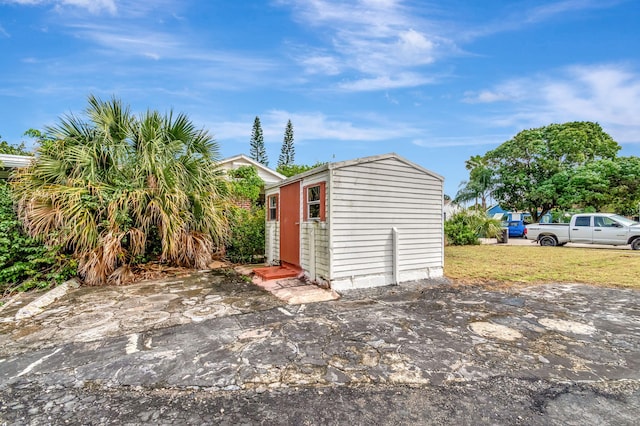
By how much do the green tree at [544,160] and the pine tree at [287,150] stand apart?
71.0ft

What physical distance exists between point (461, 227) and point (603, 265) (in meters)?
6.55

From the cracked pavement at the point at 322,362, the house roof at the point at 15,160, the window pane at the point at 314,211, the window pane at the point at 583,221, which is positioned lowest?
the cracked pavement at the point at 322,362

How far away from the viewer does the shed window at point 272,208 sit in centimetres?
816

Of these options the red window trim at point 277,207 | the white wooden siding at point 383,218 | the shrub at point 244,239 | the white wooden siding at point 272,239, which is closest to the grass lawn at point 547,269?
the white wooden siding at point 383,218

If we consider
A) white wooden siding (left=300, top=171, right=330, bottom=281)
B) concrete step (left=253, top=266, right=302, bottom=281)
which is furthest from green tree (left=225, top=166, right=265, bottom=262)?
white wooden siding (left=300, top=171, right=330, bottom=281)

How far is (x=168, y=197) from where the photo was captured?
258 inches

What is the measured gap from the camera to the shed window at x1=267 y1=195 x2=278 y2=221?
26.8 ft

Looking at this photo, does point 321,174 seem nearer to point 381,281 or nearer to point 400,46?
point 381,281

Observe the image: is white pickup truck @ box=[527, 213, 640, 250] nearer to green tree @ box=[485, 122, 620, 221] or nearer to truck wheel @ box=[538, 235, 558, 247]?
truck wheel @ box=[538, 235, 558, 247]

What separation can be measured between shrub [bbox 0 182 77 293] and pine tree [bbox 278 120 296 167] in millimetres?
30897

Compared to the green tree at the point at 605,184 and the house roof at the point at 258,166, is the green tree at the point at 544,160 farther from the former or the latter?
the house roof at the point at 258,166

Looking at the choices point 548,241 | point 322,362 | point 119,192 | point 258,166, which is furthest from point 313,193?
point 548,241

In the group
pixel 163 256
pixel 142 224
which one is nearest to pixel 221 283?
pixel 163 256

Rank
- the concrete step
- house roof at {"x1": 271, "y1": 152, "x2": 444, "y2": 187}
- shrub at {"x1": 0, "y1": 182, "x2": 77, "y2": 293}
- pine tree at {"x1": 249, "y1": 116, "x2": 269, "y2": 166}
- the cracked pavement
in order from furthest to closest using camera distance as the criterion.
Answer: pine tree at {"x1": 249, "y1": 116, "x2": 269, "y2": 166}
the concrete step
house roof at {"x1": 271, "y1": 152, "x2": 444, "y2": 187}
shrub at {"x1": 0, "y1": 182, "x2": 77, "y2": 293}
the cracked pavement
